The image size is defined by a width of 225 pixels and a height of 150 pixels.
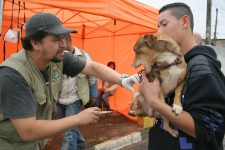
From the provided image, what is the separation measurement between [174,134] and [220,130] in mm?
311

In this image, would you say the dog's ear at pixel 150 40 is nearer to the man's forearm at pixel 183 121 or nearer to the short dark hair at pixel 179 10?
the short dark hair at pixel 179 10

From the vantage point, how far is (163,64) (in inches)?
97.7

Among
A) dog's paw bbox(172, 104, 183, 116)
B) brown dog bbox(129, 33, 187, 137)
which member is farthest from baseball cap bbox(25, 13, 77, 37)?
dog's paw bbox(172, 104, 183, 116)

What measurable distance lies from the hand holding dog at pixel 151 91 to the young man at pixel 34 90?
1.68 ft

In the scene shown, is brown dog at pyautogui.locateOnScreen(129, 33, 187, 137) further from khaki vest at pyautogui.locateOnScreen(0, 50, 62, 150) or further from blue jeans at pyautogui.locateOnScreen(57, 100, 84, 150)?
blue jeans at pyautogui.locateOnScreen(57, 100, 84, 150)

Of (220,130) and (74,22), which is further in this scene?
(74,22)

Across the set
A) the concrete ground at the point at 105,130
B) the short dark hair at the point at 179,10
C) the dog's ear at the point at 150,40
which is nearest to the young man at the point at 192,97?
the short dark hair at the point at 179,10

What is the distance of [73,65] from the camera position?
345 cm

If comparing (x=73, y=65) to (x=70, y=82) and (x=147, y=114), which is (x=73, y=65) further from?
(x=70, y=82)

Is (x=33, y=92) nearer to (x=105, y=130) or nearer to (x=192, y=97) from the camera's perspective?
(x=192, y=97)

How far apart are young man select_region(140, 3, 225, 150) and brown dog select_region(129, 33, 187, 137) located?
5 centimetres

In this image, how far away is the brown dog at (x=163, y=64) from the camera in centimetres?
237

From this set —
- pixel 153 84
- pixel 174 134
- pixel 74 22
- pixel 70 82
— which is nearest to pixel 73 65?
pixel 153 84

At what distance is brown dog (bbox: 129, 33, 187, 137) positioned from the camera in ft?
7.77
